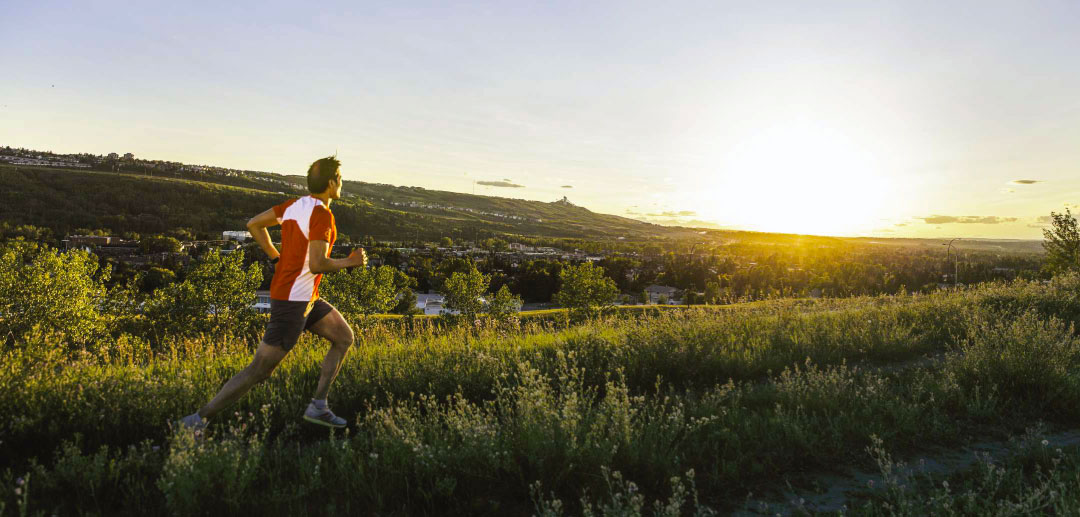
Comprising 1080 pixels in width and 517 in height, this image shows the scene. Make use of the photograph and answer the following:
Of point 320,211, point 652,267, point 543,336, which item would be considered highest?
point 320,211

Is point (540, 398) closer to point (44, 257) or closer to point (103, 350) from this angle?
point (103, 350)

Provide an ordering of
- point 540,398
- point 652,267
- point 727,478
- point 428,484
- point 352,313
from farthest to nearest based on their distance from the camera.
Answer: point 652,267
point 352,313
point 540,398
point 727,478
point 428,484

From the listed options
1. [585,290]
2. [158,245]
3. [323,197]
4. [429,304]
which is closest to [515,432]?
[323,197]

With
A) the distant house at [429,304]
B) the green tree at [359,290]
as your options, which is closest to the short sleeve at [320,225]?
the green tree at [359,290]

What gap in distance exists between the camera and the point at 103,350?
593 cm

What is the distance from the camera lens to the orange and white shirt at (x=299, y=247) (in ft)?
14.7

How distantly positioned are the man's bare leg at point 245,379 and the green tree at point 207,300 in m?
36.5

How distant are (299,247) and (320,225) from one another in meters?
0.28

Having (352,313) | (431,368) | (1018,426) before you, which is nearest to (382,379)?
(431,368)

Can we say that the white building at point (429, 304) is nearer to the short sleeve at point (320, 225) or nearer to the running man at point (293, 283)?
the running man at point (293, 283)

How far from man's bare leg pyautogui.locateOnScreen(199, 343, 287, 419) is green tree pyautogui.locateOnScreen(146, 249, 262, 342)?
120 feet

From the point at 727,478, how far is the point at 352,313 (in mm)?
51265

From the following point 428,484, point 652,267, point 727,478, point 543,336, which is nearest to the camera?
point 428,484

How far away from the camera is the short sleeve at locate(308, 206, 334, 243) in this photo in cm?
446
